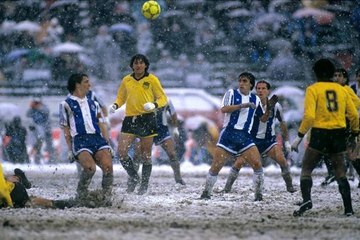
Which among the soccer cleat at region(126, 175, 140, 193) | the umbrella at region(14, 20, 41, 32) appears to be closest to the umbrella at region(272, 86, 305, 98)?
the umbrella at region(14, 20, 41, 32)

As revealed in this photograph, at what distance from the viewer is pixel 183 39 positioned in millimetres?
24312

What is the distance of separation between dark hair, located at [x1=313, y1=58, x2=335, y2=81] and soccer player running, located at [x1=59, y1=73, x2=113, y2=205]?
2.98 metres

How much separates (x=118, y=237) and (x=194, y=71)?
53.2ft

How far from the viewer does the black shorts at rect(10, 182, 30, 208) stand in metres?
9.95

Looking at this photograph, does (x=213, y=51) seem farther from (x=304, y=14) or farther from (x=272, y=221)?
(x=272, y=221)

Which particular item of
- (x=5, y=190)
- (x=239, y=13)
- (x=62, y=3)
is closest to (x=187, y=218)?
(x=5, y=190)

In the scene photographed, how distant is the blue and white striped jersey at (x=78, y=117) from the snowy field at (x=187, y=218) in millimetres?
1018

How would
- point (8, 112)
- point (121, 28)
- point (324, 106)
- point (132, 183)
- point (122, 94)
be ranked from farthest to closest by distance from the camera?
point (121, 28) < point (8, 112) < point (122, 94) < point (132, 183) < point (324, 106)

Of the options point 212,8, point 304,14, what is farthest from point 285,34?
point 212,8

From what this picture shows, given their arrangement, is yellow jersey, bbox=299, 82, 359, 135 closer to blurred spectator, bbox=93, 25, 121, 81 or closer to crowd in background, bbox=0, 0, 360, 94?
crowd in background, bbox=0, 0, 360, 94

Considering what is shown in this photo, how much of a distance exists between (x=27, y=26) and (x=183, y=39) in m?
4.65

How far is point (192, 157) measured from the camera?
21.8 m

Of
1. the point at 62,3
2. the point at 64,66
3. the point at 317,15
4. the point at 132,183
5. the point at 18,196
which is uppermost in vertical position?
the point at 62,3

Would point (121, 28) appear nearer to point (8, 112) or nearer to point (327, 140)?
point (8, 112)
